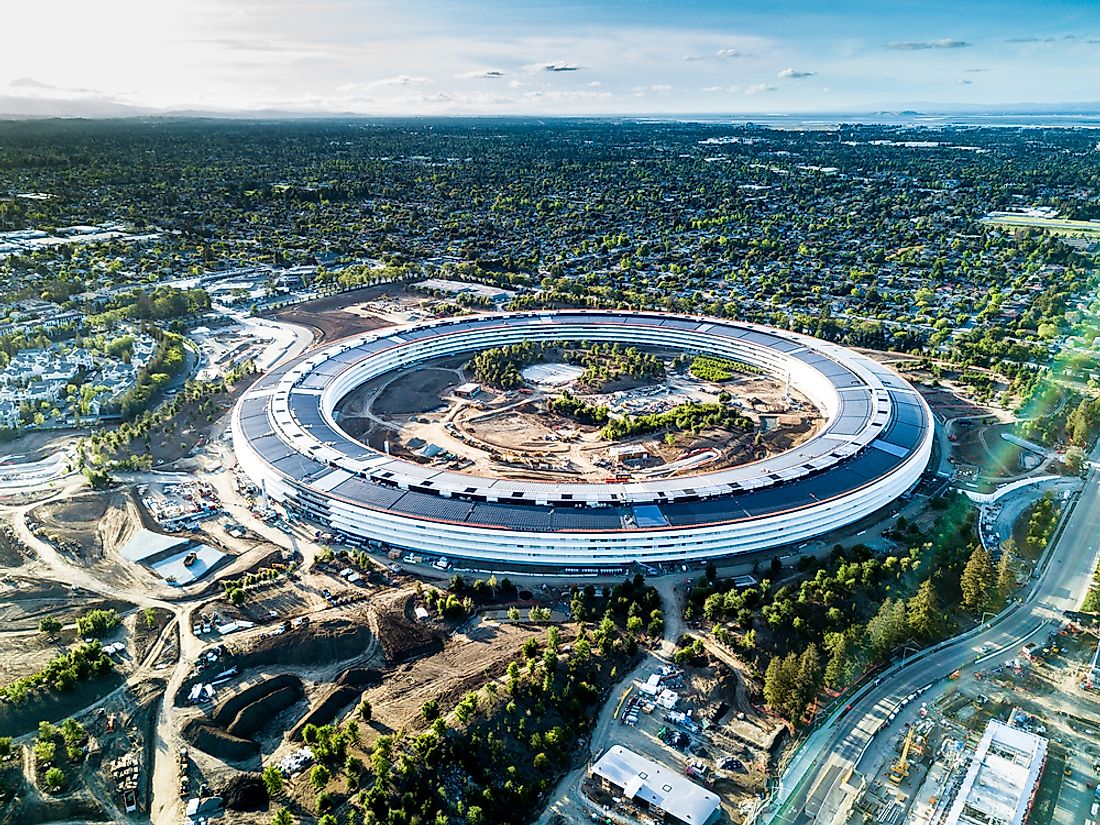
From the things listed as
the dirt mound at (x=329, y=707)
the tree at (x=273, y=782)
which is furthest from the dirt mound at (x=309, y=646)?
the tree at (x=273, y=782)

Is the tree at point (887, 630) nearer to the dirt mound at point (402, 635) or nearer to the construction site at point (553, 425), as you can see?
the construction site at point (553, 425)

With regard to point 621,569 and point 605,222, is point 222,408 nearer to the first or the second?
point 621,569

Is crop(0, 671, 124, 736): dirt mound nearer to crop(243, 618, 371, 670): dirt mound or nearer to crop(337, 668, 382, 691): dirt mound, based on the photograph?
crop(243, 618, 371, 670): dirt mound

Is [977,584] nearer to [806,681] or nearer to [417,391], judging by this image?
[806,681]

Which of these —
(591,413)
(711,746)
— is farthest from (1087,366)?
(711,746)

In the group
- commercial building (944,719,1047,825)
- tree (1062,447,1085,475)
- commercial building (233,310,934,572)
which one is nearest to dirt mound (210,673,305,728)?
commercial building (233,310,934,572)

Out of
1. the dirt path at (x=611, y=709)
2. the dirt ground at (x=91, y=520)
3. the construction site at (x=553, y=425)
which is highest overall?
the construction site at (x=553, y=425)
